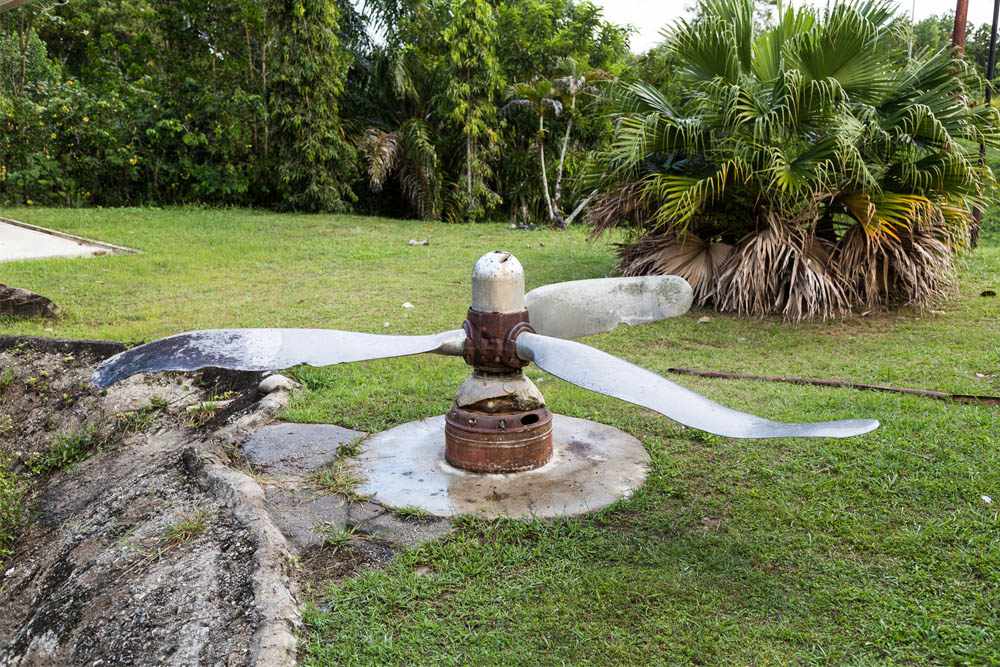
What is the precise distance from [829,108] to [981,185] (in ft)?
5.89

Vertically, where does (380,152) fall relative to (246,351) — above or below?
above

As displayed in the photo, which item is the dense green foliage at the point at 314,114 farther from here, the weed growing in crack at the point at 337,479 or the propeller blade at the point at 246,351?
the propeller blade at the point at 246,351

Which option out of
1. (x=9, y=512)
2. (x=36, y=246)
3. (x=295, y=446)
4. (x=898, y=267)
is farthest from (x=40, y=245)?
(x=898, y=267)

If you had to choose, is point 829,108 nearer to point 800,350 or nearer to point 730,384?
point 800,350

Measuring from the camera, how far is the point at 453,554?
3.18 meters

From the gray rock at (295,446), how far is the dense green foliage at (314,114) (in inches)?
490

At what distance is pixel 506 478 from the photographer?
382cm

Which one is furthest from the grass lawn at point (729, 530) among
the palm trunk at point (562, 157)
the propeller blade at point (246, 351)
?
the palm trunk at point (562, 157)

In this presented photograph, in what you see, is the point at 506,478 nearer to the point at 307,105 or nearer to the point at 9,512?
the point at 9,512

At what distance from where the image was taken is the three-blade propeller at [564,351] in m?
2.67

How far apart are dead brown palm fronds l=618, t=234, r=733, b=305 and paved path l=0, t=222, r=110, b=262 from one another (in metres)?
7.34

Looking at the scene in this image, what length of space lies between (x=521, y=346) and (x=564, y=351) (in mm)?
388

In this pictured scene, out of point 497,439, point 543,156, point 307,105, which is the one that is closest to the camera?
point 497,439

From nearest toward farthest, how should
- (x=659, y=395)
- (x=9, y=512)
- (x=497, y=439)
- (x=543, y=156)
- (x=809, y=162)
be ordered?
(x=659, y=395), (x=497, y=439), (x=9, y=512), (x=809, y=162), (x=543, y=156)
